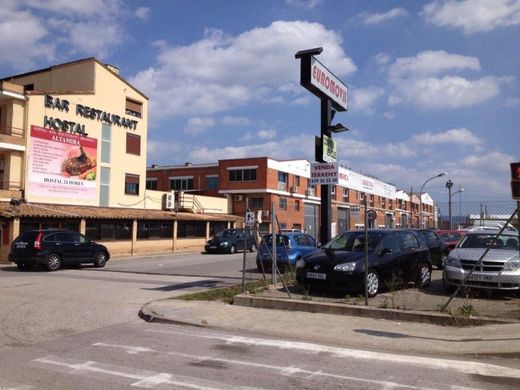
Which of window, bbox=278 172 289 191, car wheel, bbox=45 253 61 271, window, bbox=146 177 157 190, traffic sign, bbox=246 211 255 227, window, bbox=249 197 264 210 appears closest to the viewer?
traffic sign, bbox=246 211 255 227

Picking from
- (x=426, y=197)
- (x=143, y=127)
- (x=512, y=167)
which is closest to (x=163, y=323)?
(x=512, y=167)

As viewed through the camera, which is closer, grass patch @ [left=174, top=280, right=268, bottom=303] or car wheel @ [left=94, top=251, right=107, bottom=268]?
grass patch @ [left=174, top=280, right=268, bottom=303]

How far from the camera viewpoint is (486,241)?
1202 centimetres

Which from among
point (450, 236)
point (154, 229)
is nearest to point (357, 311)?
point (450, 236)

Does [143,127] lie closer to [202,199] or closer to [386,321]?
[202,199]

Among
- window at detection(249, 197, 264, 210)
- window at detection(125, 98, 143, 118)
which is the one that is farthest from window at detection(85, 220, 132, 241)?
window at detection(249, 197, 264, 210)

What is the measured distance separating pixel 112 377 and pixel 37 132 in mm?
26532

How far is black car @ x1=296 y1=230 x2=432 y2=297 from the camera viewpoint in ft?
35.9

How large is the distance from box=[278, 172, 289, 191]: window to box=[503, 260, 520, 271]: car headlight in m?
43.7

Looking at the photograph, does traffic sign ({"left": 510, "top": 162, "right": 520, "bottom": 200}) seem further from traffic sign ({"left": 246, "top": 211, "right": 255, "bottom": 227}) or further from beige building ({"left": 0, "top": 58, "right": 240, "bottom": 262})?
beige building ({"left": 0, "top": 58, "right": 240, "bottom": 262})

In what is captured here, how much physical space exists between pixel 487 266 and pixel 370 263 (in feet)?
7.67

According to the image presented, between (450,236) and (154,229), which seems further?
(154,229)

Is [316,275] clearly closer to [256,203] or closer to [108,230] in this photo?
[108,230]

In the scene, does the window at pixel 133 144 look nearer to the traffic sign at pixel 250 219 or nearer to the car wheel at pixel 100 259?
the car wheel at pixel 100 259
